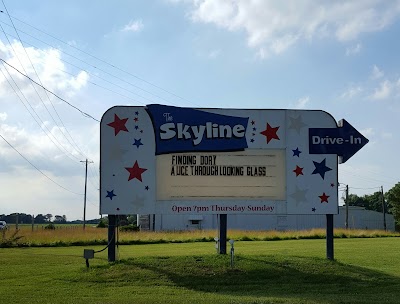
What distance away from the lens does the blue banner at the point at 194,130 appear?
1741 centimetres

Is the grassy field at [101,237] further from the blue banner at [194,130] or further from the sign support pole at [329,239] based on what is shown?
the sign support pole at [329,239]

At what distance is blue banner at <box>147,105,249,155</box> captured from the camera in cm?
1741

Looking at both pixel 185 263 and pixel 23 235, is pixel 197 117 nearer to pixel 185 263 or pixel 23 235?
pixel 185 263

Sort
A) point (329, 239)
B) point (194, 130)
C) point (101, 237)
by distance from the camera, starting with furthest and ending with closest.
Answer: point (101, 237) < point (329, 239) < point (194, 130)

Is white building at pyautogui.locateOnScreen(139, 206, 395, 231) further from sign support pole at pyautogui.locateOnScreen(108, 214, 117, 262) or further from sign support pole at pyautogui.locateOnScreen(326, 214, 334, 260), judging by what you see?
sign support pole at pyautogui.locateOnScreen(108, 214, 117, 262)

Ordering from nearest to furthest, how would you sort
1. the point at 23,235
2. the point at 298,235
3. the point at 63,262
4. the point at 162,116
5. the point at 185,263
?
the point at 185,263, the point at 162,116, the point at 63,262, the point at 23,235, the point at 298,235

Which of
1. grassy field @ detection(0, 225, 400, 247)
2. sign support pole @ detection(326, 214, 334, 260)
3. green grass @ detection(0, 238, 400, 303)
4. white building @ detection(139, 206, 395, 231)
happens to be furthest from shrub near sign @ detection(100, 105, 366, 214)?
white building @ detection(139, 206, 395, 231)

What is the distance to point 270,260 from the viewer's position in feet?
55.9

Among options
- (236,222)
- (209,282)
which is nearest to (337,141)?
(209,282)

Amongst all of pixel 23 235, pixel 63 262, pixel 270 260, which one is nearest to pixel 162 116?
pixel 270 260

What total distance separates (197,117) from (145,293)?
6.29m

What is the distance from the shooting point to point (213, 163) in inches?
690

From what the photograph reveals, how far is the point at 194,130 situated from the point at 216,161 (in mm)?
1164

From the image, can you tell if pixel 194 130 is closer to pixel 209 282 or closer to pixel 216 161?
pixel 216 161
